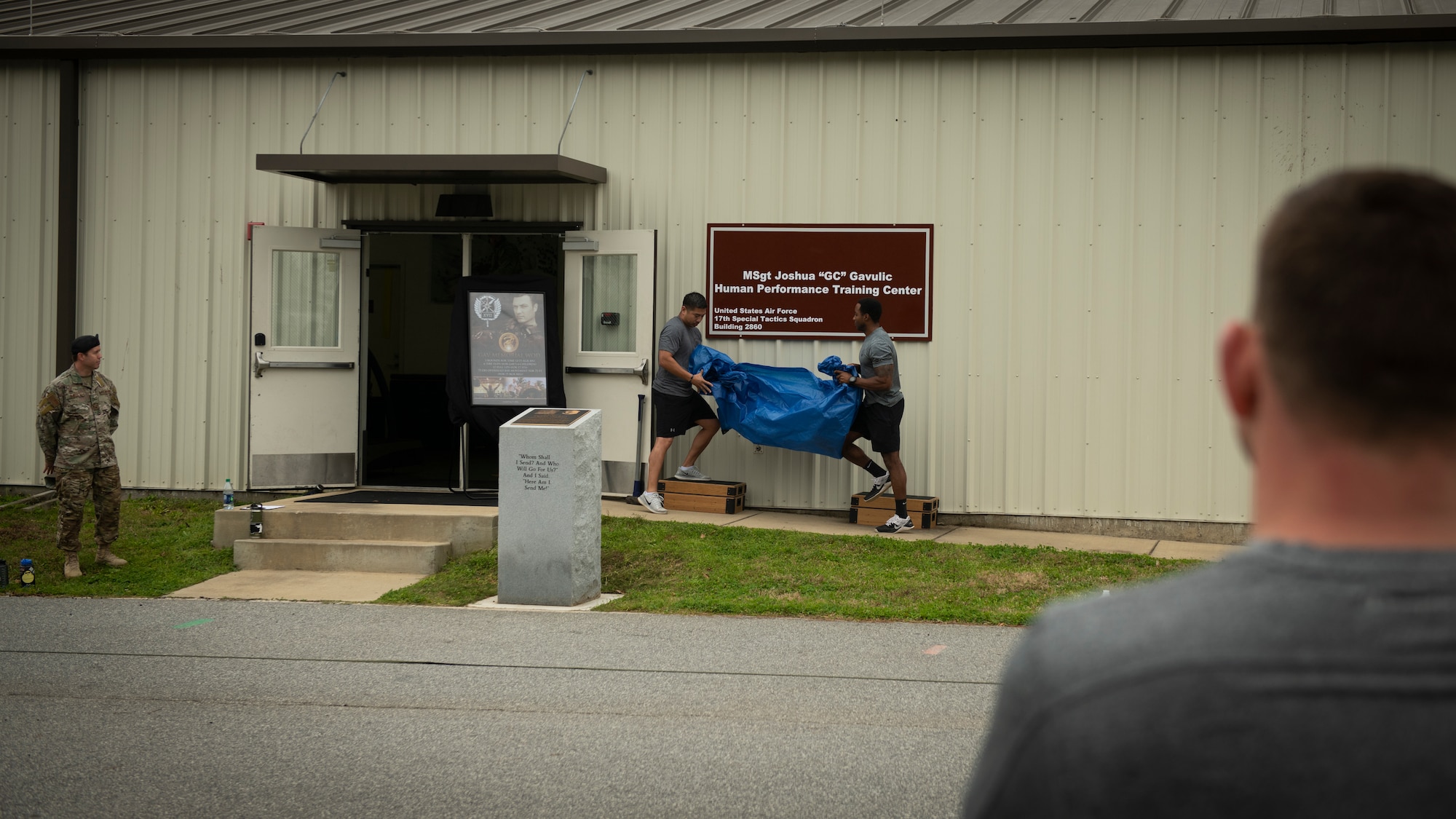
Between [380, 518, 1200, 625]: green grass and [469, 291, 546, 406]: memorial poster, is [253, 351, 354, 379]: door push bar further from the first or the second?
[380, 518, 1200, 625]: green grass

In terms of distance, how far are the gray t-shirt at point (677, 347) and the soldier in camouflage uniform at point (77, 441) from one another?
4671 mm

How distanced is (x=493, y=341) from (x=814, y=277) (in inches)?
125

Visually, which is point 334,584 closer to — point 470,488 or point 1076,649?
point 470,488

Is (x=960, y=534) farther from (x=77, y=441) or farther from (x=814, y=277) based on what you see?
(x=77, y=441)

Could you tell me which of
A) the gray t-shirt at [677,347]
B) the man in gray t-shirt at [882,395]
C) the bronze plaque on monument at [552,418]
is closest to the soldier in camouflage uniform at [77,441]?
the bronze plaque on monument at [552,418]

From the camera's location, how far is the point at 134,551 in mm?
11055

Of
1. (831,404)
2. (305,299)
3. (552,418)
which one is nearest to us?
(552,418)

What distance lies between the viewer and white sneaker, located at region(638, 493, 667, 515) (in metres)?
12.0

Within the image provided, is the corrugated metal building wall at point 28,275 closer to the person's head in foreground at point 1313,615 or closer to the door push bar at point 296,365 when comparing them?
the door push bar at point 296,365

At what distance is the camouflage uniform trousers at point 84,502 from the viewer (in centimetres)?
1005

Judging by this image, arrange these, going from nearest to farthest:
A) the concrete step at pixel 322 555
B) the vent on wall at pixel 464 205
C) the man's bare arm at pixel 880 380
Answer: the concrete step at pixel 322 555
the man's bare arm at pixel 880 380
the vent on wall at pixel 464 205

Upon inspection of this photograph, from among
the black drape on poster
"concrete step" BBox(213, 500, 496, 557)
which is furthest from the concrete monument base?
the black drape on poster

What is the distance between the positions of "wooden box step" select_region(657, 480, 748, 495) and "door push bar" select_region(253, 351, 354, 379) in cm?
352

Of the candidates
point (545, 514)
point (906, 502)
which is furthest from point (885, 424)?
point (545, 514)
